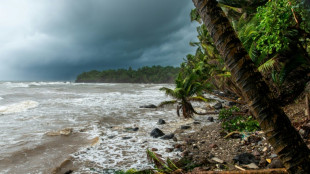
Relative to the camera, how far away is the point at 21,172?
17.3 feet

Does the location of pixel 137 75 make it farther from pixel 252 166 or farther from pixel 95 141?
pixel 252 166

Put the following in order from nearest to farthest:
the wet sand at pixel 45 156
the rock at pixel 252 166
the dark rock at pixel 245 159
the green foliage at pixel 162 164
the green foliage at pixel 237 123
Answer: the green foliage at pixel 162 164
the rock at pixel 252 166
the dark rock at pixel 245 159
the wet sand at pixel 45 156
the green foliage at pixel 237 123

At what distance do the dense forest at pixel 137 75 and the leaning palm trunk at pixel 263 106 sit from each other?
110 meters

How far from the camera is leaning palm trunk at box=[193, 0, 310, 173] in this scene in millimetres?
2090

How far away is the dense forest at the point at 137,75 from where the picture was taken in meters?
118

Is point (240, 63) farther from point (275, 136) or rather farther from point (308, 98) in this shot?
point (308, 98)

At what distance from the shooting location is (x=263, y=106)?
212 cm

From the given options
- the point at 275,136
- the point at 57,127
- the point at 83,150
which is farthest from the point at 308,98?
the point at 57,127

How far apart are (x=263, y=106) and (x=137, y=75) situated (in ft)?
412

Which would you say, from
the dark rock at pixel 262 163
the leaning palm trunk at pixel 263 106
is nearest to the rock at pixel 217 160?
the dark rock at pixel 262 163

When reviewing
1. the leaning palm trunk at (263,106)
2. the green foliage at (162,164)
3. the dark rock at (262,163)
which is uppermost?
the leaning palm trunk at (263,106)

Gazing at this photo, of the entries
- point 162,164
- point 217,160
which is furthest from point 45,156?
point 217,160

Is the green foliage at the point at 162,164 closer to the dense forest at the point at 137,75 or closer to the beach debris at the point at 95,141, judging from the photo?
the beach debris at the point at 95,141

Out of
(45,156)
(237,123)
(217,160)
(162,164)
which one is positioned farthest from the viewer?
(237,123)
